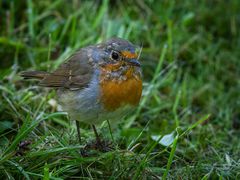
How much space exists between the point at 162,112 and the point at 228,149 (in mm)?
807

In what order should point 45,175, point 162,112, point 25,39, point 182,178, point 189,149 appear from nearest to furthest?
point 45,175 → point 182,178 → point 189,149 → point 162,112 → point 25,39

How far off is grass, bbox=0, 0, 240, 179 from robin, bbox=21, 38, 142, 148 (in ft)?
0.66

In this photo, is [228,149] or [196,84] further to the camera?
[196,84]

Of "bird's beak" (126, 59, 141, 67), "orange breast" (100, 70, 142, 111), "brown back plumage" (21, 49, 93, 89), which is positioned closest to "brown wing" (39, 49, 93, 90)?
"brown back plumage" (21, 49, 93, 89)

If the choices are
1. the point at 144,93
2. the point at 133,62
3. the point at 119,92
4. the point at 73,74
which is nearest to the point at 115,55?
the point at 133,62

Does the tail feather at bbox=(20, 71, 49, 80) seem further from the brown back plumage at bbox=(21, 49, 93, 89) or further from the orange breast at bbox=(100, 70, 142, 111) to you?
the orange breast at bbox=(100, 70, 142, 111)

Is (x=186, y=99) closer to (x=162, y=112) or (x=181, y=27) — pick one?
(x=162, y=112)

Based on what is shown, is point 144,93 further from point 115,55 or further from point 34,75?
point 115,55

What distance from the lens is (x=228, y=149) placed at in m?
3.88

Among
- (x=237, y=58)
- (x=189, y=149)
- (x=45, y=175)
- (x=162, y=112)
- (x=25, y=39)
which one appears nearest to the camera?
(x=45, y=175)

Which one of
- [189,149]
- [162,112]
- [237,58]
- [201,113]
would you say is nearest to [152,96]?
[162,112]

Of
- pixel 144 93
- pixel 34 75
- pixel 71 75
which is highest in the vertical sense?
pixel 71 75

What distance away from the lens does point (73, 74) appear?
3.76m

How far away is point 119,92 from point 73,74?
50cm
